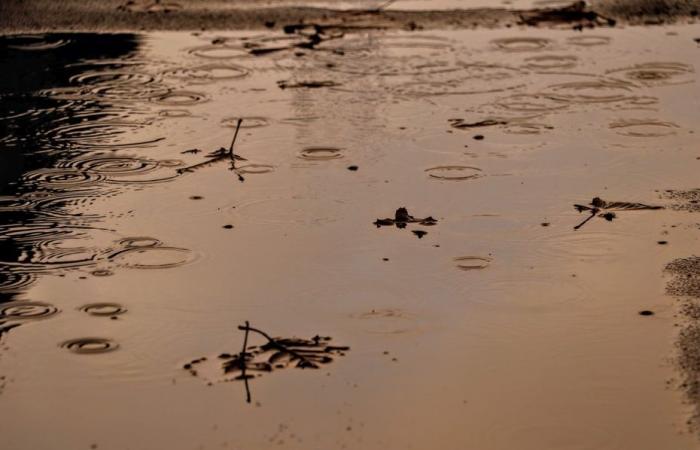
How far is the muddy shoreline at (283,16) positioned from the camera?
5.83 meters

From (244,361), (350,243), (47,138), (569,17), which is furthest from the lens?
(569,17)

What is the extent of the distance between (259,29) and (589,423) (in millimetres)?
3719

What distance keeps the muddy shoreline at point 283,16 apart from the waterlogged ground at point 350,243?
1.34 ft

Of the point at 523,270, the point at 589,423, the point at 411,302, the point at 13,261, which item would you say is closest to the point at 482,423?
the point at 589,423

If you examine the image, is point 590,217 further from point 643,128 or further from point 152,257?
point 152,257

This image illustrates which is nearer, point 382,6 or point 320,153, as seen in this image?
point 320,153

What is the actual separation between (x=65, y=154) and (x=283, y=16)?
6.70ft

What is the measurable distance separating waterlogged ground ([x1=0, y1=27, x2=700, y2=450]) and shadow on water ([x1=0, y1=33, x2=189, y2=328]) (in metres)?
0.01

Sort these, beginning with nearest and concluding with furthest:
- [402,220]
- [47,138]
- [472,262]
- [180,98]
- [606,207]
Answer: [472,262] → [402,220] → [606,207] → [47,138] → [180,98]

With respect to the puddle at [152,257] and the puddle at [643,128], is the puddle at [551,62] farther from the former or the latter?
the puddle at [152,257]

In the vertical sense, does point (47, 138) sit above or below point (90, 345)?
above

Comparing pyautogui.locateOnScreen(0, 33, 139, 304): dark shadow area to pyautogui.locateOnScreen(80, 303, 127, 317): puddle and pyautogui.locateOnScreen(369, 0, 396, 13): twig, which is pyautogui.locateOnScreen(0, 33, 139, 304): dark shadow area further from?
pyautogui.locateOnScreen(369, 0, 396, 13): twig

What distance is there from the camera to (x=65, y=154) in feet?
13.6

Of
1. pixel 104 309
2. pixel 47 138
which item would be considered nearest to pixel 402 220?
pixel 104 309
